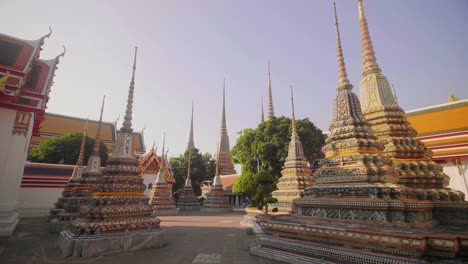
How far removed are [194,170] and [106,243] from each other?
1024 inches

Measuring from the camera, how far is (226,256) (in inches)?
232

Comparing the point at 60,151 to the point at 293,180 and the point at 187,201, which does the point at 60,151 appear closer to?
the point at 187,201

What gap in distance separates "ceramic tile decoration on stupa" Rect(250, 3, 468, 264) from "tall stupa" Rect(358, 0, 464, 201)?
1030mm

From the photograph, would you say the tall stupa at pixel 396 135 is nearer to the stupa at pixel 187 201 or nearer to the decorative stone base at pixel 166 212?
the decorative stone base at pixel 166 212

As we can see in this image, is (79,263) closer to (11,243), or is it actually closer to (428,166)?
(11,243)

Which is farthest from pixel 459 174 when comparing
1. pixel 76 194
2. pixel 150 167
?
pixel 150 167

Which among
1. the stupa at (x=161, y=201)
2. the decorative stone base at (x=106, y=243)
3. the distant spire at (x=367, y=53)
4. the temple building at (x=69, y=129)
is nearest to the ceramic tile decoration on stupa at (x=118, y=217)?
the decorative stone base at (x=106, y=243)

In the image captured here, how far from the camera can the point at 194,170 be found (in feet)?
105

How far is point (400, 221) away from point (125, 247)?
6.63 m

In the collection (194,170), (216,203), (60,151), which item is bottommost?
(216,203)

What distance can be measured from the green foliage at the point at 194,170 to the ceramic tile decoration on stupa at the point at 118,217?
79.6 feet

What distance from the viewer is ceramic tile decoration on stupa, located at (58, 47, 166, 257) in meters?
6.08

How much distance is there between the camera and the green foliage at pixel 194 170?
105 feet

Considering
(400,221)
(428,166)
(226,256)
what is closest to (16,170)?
(226,256)
